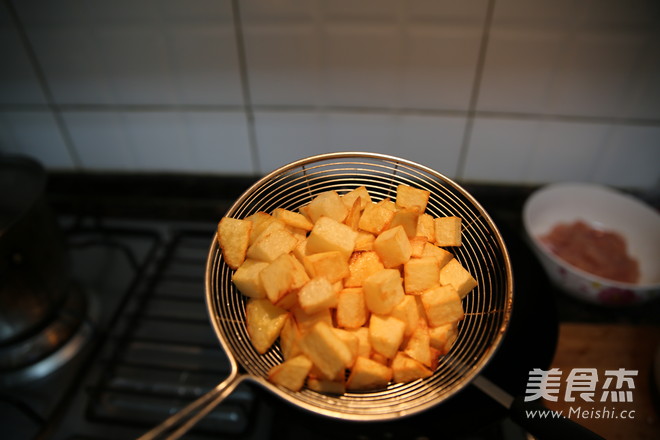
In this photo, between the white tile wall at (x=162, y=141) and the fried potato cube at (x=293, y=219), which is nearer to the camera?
the fried potato cube at (x=293, y=219)

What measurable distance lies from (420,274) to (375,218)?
0.12 m

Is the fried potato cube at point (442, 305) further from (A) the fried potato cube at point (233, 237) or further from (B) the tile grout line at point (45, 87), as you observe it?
(B) the tile grout line at point (45, 87)

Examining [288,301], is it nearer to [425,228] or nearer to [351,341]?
[351,341]

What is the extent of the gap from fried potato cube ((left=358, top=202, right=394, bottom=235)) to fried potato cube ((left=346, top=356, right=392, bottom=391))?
0.69ft

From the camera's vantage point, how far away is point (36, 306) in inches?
34.1

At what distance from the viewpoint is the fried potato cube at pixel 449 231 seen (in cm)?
71

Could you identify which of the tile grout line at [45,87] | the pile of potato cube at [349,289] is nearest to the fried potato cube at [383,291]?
the pile of potato cube at [349,289]

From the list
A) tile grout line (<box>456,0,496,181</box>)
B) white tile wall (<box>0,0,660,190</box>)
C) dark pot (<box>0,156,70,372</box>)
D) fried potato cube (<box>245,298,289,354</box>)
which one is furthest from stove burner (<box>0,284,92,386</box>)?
tile grout line (<box>456,0,496,181</box>)

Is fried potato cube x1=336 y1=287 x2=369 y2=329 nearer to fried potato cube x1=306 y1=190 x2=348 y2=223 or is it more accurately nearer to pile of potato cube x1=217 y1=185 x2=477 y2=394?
pile of potato cube x1=217 y1=185 x2=477 y2=394

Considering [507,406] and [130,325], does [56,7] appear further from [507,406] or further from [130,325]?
[507,406]

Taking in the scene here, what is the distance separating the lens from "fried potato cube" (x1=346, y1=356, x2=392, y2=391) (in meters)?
0.61

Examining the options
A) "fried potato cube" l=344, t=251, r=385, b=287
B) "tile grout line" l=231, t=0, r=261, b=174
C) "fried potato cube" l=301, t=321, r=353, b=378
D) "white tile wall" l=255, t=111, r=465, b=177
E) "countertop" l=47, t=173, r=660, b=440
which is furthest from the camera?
"white tile wall" l=255, t=111, r=465, b=177

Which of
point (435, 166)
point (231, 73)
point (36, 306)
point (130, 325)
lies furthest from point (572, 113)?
point (36, 306)

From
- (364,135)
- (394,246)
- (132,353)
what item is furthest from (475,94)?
(132,353)
